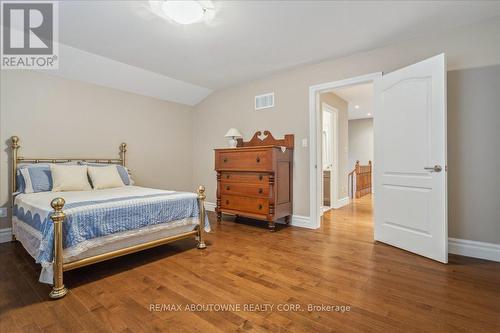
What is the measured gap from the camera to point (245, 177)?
12.2 feet

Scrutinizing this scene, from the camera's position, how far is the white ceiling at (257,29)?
225cm

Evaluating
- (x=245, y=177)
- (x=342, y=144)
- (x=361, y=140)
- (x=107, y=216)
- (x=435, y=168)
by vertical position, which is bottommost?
(x=107, y=216)

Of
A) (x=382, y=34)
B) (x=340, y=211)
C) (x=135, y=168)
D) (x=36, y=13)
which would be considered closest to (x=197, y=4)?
(x=36, y=13)

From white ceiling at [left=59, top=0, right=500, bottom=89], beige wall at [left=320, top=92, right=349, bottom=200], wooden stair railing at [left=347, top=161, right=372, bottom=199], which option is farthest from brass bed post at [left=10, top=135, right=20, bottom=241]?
wooden stair railing at [left=347, top=161, right=372, bottom=199]

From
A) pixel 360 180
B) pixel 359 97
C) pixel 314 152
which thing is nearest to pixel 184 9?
pixel 314 152

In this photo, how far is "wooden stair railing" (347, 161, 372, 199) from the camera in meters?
6.49

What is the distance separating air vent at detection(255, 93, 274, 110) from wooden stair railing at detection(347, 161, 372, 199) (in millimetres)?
3244

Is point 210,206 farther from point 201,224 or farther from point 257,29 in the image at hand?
point 257,29

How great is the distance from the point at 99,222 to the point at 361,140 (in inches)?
318

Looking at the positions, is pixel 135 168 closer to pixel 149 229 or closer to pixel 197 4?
pixel 149 229

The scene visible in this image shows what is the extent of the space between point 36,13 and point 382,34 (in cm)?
357

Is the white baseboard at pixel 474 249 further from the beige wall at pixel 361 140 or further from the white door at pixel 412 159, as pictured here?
the beige wall at pixel 361 140

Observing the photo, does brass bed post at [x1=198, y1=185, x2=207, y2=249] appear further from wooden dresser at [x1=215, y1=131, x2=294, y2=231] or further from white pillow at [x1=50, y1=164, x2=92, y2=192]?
white pillow at [x1=50, y1=164, x2=92, y2=192]

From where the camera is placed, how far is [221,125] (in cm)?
476
